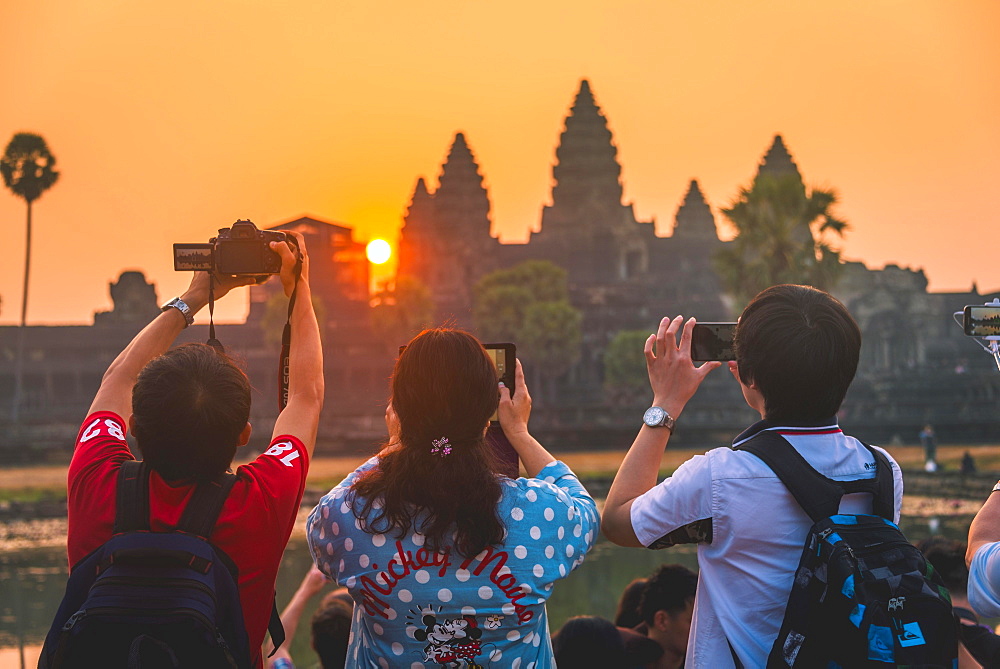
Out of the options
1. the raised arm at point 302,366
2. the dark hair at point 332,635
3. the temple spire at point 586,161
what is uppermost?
the temple spire at point 586,161

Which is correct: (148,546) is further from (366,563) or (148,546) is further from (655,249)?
(655,249)

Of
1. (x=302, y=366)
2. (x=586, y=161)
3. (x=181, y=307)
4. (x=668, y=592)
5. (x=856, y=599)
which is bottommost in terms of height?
(x=668, y=592)

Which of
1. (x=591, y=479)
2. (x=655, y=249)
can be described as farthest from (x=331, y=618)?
(x=655, y=249)

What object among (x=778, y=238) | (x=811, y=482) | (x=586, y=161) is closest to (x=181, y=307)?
(x=811, y=482)

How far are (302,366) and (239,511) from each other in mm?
438

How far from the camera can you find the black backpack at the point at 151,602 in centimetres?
184

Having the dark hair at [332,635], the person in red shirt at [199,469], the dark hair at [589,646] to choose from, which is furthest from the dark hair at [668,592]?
the person in red shirt at [199,469]

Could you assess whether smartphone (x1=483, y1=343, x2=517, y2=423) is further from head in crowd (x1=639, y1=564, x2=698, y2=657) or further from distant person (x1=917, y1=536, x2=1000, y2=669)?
head in crowd (x1=639, y1=564, x2=698, y2=657)

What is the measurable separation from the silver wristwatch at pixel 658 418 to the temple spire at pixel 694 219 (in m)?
49.2

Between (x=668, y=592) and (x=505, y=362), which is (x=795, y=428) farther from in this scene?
(x=668, y=592)

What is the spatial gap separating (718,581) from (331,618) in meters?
1.64

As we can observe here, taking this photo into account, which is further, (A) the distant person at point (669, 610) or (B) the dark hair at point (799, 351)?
(A) the distant person at point (669, 610)

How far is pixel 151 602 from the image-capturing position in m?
1.86

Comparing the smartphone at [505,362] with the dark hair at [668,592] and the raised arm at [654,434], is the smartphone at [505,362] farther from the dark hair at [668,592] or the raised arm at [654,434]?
the dark hair at [668,592]
